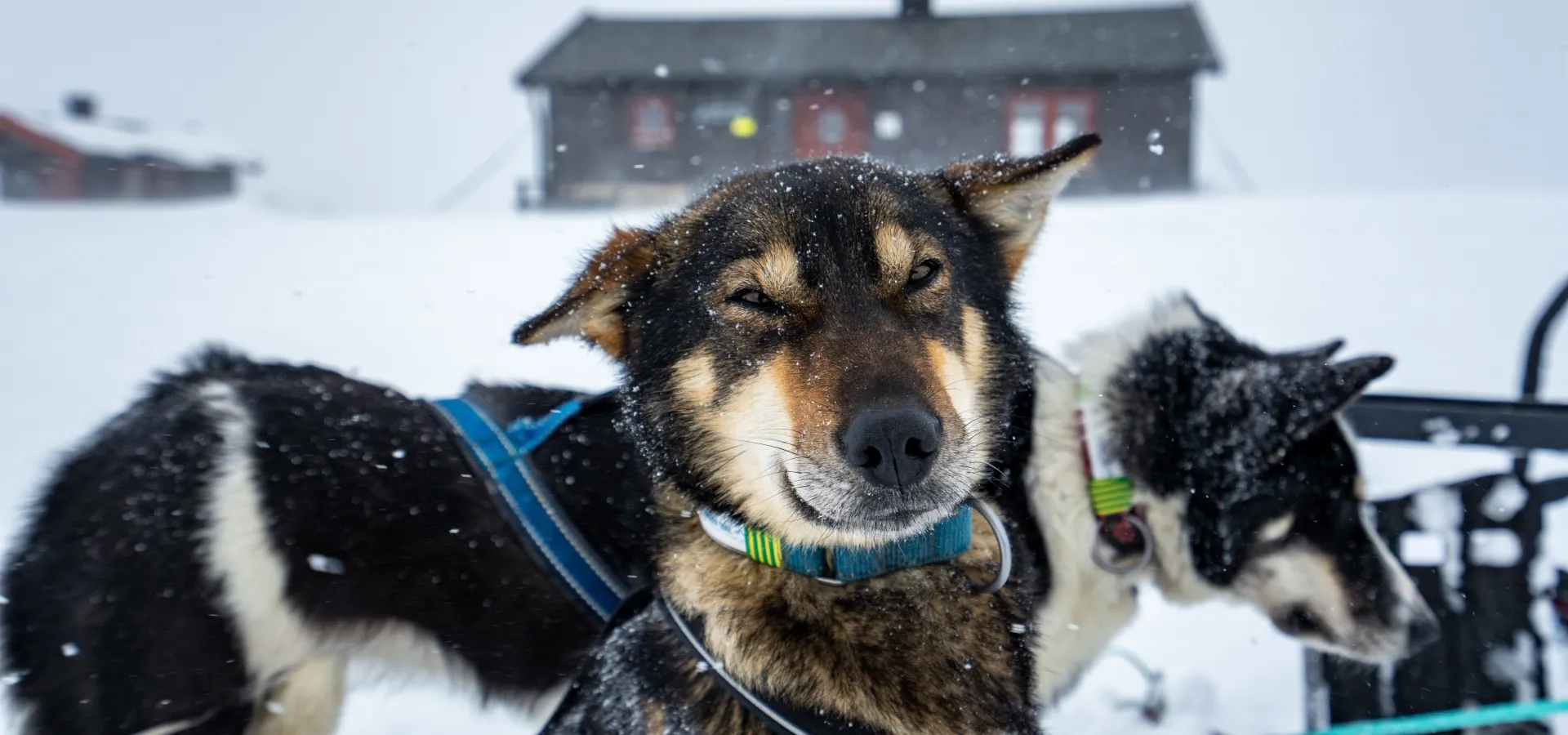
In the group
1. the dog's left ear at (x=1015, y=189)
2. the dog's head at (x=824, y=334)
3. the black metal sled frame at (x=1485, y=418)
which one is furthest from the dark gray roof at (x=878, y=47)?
the dog's head at (x=824, y=334)

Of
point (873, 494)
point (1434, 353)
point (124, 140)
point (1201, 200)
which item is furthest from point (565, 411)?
point (124, 140)

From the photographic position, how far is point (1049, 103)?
24.2 metres

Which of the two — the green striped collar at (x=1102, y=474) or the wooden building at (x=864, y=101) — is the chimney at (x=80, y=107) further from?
the green striped collar at (x=1102, y=474)

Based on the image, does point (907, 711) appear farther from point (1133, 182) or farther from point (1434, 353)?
point (1133, 182)

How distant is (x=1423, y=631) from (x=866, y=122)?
73.9ft

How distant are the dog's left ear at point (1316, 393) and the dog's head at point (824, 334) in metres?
1.12

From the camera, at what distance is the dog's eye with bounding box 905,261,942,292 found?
6.57ft

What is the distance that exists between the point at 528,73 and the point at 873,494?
995 inches

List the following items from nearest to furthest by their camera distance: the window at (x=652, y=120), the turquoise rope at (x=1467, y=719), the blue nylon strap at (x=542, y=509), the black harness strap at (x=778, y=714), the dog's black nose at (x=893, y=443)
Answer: the dog's black nose at (x=893, y=443) → the black harness strap at (x=778, y=714) → the turquoise rope at (x=1467, y=719) → the blue nylon strap at (x=542, y=509) → the window at (x=652, y=120)

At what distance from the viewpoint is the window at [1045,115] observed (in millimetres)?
24094

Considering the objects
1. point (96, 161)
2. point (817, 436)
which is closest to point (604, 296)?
point (817, 436)

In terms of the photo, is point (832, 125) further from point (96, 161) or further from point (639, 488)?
point (96, 161)

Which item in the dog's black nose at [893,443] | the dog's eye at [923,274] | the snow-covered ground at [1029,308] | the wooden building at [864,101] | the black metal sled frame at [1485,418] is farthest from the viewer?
the wooden building at [864,101]

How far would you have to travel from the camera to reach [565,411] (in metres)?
2.55
